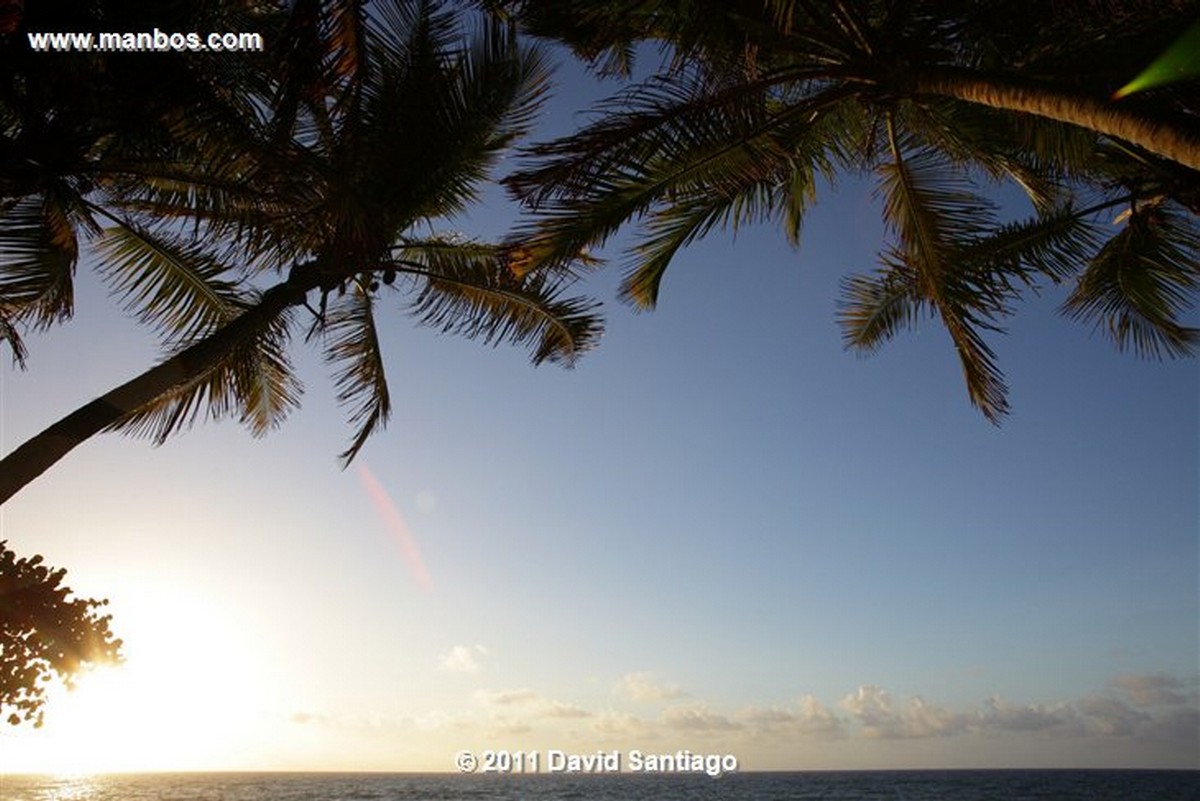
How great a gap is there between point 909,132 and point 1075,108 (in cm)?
332

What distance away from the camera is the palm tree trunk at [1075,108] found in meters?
3.89

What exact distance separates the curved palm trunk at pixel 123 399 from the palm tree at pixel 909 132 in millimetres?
2731

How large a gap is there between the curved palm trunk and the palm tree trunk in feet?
17.3

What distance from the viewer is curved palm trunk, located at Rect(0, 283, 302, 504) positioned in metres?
5.21

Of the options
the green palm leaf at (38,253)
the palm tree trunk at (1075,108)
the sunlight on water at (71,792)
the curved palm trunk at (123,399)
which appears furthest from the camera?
the sunlight on water at (71,792)

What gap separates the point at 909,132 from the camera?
294 inches

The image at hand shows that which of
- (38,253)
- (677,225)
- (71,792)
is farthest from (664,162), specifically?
(71,792)

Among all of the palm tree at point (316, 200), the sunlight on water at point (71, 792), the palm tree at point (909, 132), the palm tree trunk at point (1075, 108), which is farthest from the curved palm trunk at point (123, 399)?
the sunlight on water at point (71, 792)

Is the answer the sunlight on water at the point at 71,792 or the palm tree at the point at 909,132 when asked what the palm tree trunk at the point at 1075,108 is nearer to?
the palm tree at the point at 909,132

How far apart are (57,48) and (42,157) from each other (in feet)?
3.90

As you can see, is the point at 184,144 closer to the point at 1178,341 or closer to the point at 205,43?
the point at 205,43

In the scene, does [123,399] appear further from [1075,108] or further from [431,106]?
[1075,108]

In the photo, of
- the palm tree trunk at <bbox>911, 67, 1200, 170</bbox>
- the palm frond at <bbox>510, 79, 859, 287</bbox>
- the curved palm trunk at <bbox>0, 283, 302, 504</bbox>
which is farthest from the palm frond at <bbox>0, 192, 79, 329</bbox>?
the palm tree trunk at <bbox>911, 67, 1200, 170</bbox>

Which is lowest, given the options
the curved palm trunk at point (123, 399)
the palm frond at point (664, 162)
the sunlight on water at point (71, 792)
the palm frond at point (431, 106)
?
the sunlight on water at point (71, 792)
